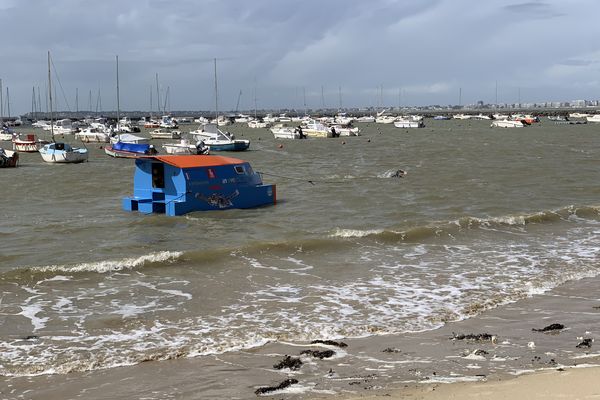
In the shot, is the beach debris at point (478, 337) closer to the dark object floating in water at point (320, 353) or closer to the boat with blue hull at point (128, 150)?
A: the dark object floating in water at point (320, 353)

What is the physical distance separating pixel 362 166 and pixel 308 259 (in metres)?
30.4

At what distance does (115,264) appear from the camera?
Answer: 53.2 ft

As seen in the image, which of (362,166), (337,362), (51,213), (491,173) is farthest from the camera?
(362,166)

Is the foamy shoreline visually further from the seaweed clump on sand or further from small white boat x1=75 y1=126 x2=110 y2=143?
small white boat x1=75 y1=126 x2=110 y2=143

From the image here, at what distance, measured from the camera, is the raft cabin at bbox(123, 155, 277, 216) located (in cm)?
2359

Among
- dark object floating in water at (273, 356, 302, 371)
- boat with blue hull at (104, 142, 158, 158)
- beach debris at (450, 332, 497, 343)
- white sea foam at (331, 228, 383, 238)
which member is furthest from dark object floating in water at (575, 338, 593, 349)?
boat with blue hull at (104, 142, 158, 158)

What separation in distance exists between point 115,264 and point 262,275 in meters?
3.68

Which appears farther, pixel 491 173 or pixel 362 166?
pixel 362 166

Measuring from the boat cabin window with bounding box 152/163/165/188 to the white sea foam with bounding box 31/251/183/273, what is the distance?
725 centimetres

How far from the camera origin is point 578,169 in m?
42.1

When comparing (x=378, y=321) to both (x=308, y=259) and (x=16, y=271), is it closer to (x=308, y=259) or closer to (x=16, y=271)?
(x=308, y=259)

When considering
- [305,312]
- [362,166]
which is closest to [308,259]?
[305,312]

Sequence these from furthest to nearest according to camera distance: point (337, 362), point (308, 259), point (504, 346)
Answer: point (308, 259) < point (504, 346) < point (337, 362)

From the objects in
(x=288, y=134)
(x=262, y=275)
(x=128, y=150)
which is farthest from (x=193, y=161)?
(x=288, y=134)
